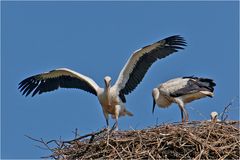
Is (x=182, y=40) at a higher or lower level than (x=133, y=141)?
higher

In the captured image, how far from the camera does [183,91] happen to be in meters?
14.2

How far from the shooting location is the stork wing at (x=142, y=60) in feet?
46.0

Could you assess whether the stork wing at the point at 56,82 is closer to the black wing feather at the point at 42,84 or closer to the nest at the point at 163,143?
the black wing feather at the point at 42,84

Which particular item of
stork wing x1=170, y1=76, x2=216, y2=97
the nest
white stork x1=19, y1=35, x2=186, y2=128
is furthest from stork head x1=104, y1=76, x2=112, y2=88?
the nest

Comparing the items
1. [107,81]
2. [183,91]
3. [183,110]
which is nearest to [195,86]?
[183,91]

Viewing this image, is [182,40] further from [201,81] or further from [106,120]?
[106,120]

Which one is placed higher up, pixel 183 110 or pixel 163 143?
pixel 183 110

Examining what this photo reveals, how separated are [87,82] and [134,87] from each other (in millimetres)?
757

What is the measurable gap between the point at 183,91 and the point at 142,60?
80cm

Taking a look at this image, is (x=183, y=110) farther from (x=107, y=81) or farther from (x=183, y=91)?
(x=107, y=81)

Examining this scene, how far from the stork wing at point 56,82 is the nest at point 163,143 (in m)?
2.94

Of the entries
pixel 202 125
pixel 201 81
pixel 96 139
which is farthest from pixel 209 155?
pixel 201 81

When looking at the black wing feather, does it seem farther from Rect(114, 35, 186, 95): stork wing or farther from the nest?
the nest

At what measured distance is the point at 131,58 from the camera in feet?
46.0
